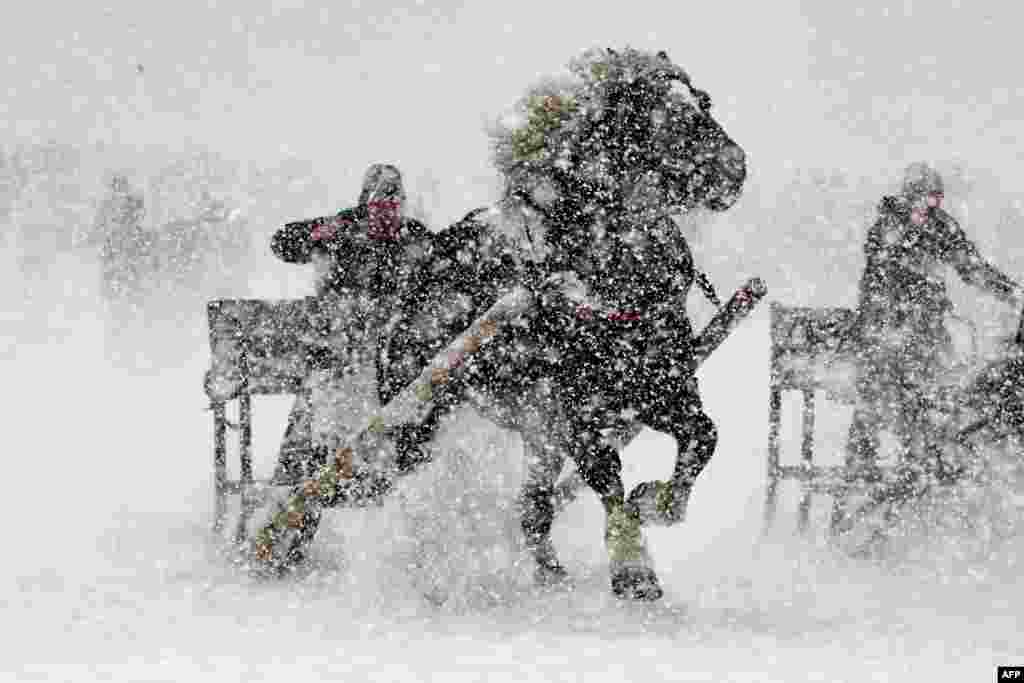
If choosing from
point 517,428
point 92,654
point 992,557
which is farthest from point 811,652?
point 92,654

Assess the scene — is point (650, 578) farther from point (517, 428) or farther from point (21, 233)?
point (21, 233)

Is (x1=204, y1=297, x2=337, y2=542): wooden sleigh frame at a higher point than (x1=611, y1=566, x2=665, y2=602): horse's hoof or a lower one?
higher

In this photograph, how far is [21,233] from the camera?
3073 centimetres

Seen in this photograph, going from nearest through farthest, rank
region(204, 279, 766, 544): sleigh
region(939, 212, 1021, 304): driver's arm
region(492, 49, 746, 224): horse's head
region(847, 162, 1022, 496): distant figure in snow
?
region(492, 49, 746, 224): horse's head < region(204, 279, 766, 544): sleigh < region(939, 212, 1021, 304): driver's arm < region(847, 162, 1022, 496): distant figure in snow

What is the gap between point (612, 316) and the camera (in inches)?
200

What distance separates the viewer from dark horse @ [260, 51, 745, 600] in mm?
5094

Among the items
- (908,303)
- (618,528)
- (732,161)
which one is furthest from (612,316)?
(908,303)

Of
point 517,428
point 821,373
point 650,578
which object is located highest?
point 821,373

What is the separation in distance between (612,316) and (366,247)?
1779 mm

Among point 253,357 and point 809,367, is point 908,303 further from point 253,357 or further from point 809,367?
point 253,357

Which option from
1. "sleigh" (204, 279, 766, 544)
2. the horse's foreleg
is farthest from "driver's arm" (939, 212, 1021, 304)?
"sleigh" (204, 279, 766, 544)

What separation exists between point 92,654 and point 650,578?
247cm

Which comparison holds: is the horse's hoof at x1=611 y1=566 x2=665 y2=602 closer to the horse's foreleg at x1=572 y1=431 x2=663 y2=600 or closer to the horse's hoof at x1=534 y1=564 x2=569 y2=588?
the horse's foreleg at x1=572 y1=431 x2=663 y2=600

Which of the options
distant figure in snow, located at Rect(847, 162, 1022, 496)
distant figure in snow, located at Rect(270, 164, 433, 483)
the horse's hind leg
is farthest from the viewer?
distant figure in snow, located at Rect(847, 162, 1022, 496)
